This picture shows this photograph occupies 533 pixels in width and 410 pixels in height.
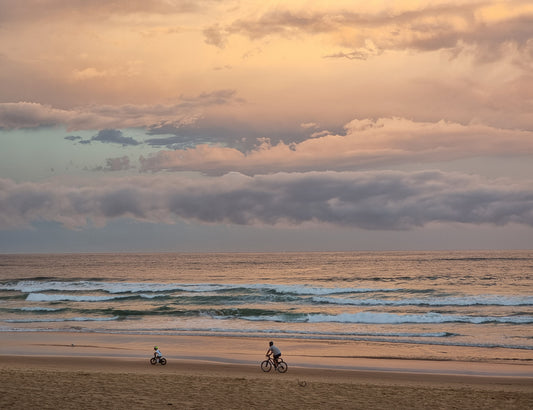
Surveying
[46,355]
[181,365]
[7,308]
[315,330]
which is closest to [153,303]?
[7,308]

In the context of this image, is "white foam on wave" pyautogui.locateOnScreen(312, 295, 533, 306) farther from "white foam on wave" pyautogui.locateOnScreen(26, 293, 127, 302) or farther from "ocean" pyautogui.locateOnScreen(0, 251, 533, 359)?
"white foam on wave" pyautogui.locateOnScreen(26, 293, 127, 302)

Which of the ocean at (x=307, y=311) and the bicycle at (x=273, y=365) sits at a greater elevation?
the ocean at (x=307, y=311)

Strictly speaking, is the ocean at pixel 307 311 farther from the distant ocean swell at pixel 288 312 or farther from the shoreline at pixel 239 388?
the shoreline at pixel 239 388

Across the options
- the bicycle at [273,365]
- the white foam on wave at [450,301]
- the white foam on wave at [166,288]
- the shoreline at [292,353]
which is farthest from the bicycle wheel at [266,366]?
the white foam on wave at [166,288]

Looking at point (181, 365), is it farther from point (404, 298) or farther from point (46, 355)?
point (404, 298)

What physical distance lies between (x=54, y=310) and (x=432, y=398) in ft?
115

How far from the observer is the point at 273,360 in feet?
66.7

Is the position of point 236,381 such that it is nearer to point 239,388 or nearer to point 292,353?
point 239,388

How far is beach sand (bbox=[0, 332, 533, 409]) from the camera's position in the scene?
1484cm

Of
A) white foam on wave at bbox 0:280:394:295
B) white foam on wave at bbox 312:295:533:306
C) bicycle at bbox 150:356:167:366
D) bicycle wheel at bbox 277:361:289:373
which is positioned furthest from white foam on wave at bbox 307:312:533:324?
white foam on wave at bbox 0:280:394:295

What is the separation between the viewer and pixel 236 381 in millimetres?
17828

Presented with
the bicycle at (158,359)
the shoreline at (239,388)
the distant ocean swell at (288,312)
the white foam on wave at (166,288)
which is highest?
the white foam on wave at (166,288)

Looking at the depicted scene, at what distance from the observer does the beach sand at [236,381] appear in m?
14.8

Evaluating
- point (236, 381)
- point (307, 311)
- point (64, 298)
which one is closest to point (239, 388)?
point (236, 381)
